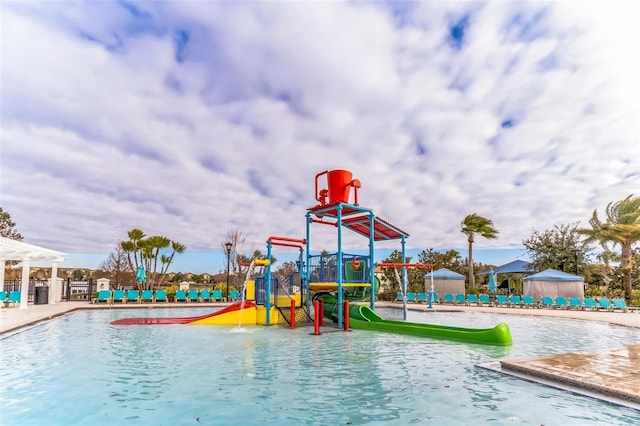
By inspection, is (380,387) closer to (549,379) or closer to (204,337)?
(549,379)

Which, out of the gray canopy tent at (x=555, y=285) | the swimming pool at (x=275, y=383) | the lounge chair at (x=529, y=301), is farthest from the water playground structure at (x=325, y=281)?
the gray canopy tent at (x=555, y=285)

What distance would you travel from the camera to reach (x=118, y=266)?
45.1m

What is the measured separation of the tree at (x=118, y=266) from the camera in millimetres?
45497

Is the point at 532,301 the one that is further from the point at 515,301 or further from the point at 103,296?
the point at 103,296

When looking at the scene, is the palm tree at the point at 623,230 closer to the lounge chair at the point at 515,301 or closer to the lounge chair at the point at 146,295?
the lounge chair at the point at 515,301

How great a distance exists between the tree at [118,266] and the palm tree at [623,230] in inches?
1833

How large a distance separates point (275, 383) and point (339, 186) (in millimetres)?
9562

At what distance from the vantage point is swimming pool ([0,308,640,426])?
16.4 feet

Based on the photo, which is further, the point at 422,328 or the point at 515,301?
the point at 515,301

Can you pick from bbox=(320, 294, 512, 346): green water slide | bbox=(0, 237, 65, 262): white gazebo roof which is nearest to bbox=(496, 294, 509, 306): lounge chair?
bbox=(320, 294, 512, 346): green water slide

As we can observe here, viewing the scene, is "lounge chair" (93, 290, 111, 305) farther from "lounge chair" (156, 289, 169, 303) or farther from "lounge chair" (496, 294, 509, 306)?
"lounge chair" (496, 294, 509, 306)

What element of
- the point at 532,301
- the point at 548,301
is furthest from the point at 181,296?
the point at 548,301

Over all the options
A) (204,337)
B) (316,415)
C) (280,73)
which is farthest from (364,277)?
(316,415)

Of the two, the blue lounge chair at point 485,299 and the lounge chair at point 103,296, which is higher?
the lounge chair at point 103,296
